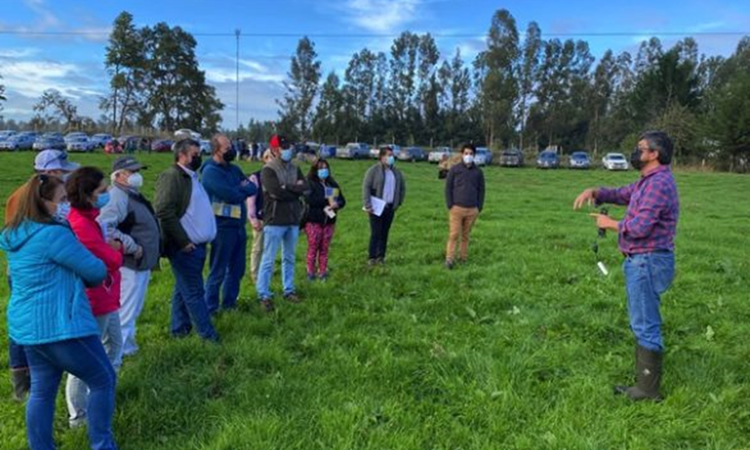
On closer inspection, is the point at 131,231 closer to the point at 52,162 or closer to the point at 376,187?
the point at 52,162

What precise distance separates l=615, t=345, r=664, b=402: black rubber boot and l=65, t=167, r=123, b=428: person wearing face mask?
143 inches

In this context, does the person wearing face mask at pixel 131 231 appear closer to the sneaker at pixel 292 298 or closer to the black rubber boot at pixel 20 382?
the black rubber boot at pixel 20 382

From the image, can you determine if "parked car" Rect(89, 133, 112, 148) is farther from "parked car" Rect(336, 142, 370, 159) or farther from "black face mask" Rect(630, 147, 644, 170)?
"black face mask" Rect(630, 147, 644, 170)

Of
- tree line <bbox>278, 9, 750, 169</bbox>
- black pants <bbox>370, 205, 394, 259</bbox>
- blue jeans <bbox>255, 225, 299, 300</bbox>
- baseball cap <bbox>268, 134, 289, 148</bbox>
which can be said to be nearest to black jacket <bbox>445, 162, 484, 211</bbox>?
black pants <bbox>370, 205, 394, 259</bbox>

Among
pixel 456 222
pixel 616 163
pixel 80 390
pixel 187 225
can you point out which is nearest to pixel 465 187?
pixel 456 222

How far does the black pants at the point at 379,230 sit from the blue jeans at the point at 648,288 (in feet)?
17.0

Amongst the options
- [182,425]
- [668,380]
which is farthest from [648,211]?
[182,425]

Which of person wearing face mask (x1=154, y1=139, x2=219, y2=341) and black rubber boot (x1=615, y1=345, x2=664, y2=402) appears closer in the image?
black rubber boot (x1=615, y1=345, x2=664, y2=402)

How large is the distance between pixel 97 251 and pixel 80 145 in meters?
45.2

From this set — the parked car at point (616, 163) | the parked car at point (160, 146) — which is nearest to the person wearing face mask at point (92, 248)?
the parked car at point (616, 163)

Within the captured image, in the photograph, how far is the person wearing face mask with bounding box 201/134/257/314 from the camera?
5.84 metres

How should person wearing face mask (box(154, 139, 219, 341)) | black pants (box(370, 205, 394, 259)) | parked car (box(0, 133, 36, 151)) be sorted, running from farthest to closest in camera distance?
parked car (box(0, 133, 36, 151)) → black pants (box(370, 205, 394, 259)) → person wearing face mask (box(154, 139, 219, 341))

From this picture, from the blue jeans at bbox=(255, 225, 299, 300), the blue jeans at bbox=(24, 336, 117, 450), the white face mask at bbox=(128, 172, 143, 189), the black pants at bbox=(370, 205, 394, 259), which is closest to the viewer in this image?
the blue jeans at bbox=(24, 336, 117, 450)

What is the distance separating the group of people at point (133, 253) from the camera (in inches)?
124
